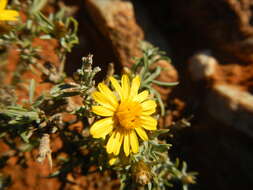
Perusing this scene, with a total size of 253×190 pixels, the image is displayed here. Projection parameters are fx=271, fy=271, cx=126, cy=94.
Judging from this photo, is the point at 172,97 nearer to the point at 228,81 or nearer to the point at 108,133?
Answer: the point at 228,81

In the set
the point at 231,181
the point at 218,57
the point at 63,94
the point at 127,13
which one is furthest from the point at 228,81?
the point at 63,94

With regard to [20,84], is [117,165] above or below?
below

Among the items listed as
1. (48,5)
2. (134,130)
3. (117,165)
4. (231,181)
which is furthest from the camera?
(48,5)

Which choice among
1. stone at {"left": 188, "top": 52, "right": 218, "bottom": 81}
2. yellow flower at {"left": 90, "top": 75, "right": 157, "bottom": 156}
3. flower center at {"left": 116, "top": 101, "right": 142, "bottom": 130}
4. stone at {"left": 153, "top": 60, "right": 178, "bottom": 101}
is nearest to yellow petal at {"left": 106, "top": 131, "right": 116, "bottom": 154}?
yellow flower at {"left": 90, "top": 75, "right": 157, "bottom": 156}

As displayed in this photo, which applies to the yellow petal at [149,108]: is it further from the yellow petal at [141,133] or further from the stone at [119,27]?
the stone at [119,27]

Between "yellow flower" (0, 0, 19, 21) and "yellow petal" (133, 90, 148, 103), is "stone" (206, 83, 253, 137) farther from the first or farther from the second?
"yellow flower" (0, 0, 19, 21)

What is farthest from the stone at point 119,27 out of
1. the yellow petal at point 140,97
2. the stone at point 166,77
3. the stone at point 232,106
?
the yellow petal at point 140,97

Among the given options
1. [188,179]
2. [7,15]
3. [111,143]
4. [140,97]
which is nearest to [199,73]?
[188,179]

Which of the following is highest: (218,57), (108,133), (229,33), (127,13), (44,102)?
(127,13)
